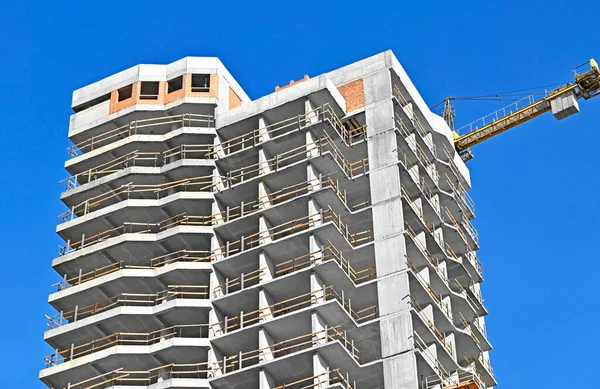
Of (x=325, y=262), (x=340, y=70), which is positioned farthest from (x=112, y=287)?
(x=340, y=70)

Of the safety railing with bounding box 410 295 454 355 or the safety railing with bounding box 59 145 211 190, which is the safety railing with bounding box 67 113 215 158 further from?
the safety railing with bounding box 410 295 454 355

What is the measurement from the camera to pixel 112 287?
81688 mm

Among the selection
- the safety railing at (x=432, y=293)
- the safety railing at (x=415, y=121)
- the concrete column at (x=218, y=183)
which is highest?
the safety railing at (x=415, y=121)

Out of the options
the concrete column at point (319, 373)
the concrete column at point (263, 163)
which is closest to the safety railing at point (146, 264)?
the concrete column at point (263, 163)

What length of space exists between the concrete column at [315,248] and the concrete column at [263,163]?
6373mm

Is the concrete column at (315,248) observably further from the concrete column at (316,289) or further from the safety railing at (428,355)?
the safety railing at (428,355)

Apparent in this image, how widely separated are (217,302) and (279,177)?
8.56 m

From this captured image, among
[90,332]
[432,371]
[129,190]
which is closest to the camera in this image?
[432,371]

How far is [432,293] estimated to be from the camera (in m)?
80.2

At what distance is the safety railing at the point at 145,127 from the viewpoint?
8775 cm

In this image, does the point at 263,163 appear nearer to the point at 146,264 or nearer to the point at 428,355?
the point at 146,264

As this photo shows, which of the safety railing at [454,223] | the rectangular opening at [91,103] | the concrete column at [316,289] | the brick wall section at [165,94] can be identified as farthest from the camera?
the rectangular opening at [91,103]

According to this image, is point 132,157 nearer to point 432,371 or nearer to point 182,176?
point 182,176

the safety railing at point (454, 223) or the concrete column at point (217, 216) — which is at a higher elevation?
the safety railing at point (454, 223)
